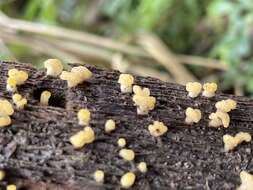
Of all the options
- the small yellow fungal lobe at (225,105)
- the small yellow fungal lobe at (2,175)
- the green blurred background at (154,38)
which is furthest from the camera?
the green blurred background at (154,38)

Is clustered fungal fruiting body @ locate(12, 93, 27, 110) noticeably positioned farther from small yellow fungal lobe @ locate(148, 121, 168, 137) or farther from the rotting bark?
small yellow fungal lobe @ locate(148, 121, 168, 137)

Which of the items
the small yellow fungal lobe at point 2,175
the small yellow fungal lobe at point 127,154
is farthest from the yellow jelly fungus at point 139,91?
the small yellow fungal lobe at point 2,175

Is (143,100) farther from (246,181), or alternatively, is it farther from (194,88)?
(246,181)

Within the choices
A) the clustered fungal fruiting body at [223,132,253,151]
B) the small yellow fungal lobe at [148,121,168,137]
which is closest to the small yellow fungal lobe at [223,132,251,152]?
the clustered fungal fruiting body at [223,132,253,151]

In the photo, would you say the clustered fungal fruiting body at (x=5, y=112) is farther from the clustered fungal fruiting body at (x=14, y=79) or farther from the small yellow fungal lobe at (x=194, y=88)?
the small yellow fungal lobe at (x=194, y=88)

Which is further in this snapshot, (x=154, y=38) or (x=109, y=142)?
(x=154, y=38)

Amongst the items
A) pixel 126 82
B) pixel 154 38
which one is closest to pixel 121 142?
pixel 126 82
